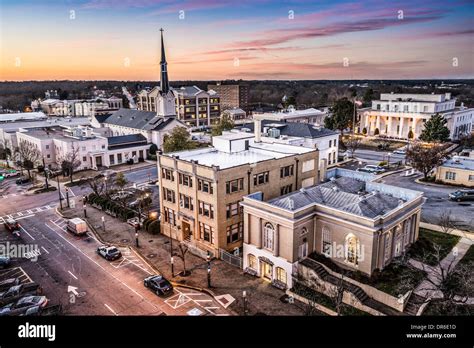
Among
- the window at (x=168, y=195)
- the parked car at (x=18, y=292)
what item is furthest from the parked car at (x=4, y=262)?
the window at (x=168, y=195)

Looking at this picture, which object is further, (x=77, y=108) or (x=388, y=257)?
(x=77, y=108)

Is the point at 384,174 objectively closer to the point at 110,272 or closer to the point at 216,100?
the point at 110,272

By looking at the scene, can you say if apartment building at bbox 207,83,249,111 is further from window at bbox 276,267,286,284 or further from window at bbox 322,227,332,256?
window at bbox 276,267,286,284

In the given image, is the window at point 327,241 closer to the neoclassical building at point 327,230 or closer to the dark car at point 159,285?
the neoclassical building at point 327,230

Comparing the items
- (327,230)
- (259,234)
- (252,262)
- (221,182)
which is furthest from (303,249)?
(221,182)

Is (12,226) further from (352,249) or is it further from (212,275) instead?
(352,249)
